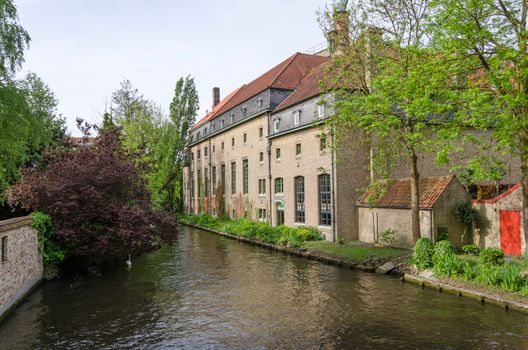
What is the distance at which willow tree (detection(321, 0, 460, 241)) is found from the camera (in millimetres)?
13406

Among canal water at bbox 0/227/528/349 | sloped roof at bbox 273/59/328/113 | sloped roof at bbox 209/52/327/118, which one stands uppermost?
sloped roof at bbox 209/52/327/118

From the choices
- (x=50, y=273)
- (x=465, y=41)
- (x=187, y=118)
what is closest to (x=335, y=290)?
(x=465, y=41)

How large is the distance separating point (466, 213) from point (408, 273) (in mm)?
4904

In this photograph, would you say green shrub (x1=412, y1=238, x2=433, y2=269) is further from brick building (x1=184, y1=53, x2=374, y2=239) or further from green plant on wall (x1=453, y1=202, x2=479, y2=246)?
brick building (x1=184, y1=53, x2=374, y2=239)

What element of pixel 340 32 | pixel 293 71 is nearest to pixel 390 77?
pixel 340 32

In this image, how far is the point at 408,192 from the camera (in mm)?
21781

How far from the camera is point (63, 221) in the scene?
18.1 metres

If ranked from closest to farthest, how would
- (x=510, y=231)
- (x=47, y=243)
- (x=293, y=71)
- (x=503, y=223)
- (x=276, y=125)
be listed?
(x=47, y=243) → (x=510, y=231) → (x=503, y=223) → (x=276, y=125) → (x=293, y=71)

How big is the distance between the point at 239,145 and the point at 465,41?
26.4 m

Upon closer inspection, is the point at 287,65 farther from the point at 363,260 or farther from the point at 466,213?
the point at 363,260

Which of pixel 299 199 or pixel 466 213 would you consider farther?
pixel 299 199

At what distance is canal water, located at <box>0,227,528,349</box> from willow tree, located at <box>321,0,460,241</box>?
4.52m

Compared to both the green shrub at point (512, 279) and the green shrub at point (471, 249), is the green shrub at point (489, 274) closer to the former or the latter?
the green shrub at point (512, 279)

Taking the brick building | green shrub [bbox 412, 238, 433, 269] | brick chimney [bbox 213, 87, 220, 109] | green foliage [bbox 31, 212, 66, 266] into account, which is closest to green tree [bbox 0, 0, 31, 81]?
green foliage [bbox 31, 212, 66, 266]
